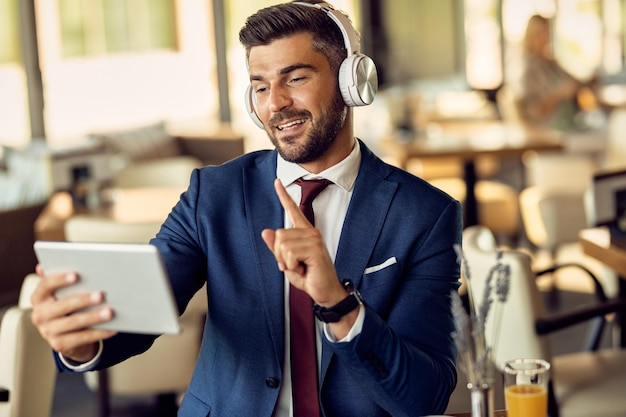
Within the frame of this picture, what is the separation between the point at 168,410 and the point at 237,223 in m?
2.29

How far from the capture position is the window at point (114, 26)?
7.68m

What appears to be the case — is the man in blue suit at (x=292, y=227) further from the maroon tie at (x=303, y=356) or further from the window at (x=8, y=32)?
the window at (x=8, y=32)

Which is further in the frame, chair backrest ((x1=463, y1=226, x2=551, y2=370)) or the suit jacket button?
chair backrest ((x1=463, y1=226, x2=551, y2=370))

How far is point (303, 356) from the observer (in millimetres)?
1947

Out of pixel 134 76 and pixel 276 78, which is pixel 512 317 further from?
pixel 134 76

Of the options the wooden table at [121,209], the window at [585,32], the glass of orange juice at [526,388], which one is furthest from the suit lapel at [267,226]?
the window at [585,32]

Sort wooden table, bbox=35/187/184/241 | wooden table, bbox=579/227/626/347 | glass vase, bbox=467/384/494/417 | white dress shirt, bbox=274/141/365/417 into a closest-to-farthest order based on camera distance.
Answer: glass vase, bbox=467/384/494/417 → white dress shirt, bbox=274/141/365/417 → wooden table, bbox=579/227/626/347 → wooden table, bbox=35/187/184/241

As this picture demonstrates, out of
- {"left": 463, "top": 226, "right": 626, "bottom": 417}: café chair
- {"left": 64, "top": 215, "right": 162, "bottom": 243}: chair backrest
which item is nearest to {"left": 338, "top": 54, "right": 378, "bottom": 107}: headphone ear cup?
{"left": 463, "top": 226, "right": 626, "bottom": 417}: café chair

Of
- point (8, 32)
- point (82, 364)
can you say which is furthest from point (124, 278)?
point (8, 32)

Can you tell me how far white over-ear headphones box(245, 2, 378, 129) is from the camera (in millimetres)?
1979

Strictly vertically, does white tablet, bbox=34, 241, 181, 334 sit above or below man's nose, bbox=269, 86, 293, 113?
below

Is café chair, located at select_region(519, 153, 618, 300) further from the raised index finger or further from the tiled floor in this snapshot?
the raised index finger

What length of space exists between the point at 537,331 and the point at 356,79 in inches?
45.6

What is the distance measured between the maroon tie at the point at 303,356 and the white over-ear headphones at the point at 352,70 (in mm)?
377
